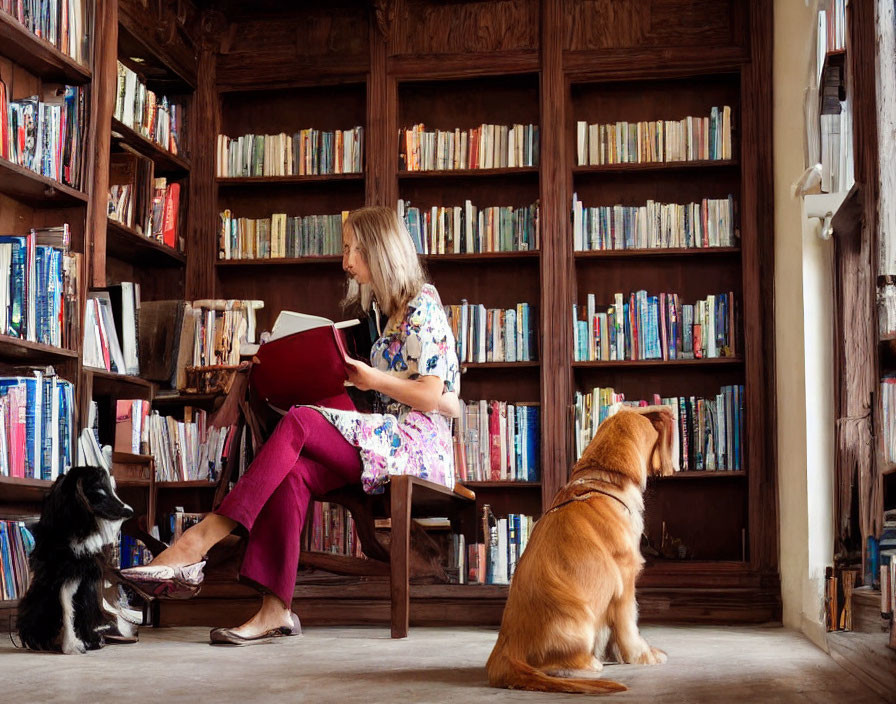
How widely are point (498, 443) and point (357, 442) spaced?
54.3 inches

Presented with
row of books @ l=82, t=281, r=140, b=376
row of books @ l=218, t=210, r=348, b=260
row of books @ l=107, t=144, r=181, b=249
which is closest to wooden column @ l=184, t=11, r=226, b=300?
row of books @ l=218, t=210, r=348, b=260

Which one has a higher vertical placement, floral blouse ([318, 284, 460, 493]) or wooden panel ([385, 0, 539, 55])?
wooden panel ([385, 0, 539, 55])

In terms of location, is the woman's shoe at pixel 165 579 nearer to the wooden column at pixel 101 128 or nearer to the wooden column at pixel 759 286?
the wooden column at pixel 101 128

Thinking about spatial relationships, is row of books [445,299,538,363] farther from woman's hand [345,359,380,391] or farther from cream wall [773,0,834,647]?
woman's hand [345,359,380,391]

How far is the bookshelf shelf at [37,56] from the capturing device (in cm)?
341

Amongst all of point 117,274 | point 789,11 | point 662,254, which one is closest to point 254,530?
point 117,274

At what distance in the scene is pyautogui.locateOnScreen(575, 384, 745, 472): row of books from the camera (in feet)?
14.4

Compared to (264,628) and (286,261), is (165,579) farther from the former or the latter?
(286,261)

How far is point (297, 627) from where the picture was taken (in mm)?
3066

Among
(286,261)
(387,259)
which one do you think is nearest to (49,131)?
(387,259)

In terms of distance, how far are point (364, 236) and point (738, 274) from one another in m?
1.84

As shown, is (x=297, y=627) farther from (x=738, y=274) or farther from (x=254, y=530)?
(x=738, y=274)

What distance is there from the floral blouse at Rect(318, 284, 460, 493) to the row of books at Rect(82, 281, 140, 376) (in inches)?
41.8

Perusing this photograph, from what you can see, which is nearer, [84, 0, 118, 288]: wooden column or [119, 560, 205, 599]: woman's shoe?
[119, 560, 205, 599]: woman's shoe
